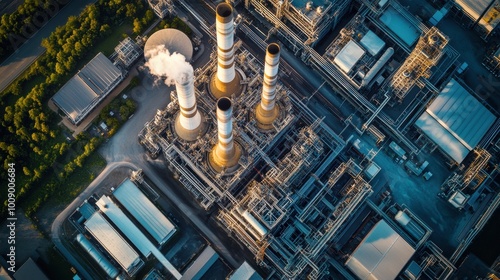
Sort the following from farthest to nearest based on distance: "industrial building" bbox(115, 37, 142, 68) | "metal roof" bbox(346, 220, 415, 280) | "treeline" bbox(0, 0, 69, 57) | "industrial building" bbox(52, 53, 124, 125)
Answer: "treeline" bbox(0, 0, 69, 57), "industrial building" bbox(115, 37, 142, 68), "industrial building" bbox(52, 53, 124, 125), "metal roof" bbox(346, 220, 415, 280)

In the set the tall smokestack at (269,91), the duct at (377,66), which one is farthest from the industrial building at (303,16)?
the tall smokestack at (269,91)

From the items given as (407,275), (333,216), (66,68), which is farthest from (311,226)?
(66,68)

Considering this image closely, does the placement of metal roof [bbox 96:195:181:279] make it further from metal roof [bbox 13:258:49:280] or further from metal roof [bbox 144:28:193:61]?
metal roof [bbox 144:28:193:61]

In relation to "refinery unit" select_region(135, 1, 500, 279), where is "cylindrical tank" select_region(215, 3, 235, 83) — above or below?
above

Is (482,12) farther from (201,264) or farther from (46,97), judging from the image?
(46,97)

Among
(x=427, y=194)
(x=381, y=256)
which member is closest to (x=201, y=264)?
(x=381, y=256)

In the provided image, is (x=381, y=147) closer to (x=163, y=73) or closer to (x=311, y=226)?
(x=311, y=226)

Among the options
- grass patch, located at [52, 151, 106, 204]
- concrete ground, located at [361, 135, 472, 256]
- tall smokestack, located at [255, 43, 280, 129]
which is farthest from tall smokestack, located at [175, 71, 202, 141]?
concrete ground, located at [361, 135, 472, 256]
